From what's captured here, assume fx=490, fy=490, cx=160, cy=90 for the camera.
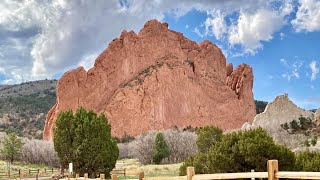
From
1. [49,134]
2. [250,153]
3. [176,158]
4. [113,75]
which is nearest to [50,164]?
[176,158]

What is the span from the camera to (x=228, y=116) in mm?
117375

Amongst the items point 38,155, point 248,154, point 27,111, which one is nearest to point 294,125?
point 38,155

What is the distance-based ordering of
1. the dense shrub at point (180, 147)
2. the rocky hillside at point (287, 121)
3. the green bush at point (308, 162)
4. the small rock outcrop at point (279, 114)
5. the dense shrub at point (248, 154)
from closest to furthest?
the green bush at point (308, 162) < the dense shrub at point (248, 154) < the rocky hillside at point (287, 121) < the dense shrub at point (180, 147) < the small rock outcrop at point (279, 114)

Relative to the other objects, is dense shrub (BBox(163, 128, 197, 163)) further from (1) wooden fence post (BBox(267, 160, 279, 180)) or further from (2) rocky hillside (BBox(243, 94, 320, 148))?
(1) wooden fence post (BBox(267, 160, 279, 180))

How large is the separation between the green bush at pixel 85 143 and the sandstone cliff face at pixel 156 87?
76.0 m

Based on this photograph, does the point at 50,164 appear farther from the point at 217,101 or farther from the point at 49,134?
the point at 217,101

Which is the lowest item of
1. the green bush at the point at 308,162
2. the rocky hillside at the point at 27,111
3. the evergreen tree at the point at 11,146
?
the green bush at the point at 308,162

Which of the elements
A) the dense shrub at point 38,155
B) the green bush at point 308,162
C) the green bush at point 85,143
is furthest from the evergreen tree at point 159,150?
the green bush at point 308,162

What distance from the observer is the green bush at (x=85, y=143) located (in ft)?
108

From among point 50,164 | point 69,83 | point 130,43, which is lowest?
point 50,164

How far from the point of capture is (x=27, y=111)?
5369 inches

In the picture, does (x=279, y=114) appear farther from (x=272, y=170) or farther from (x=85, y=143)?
(x=272, y=170)

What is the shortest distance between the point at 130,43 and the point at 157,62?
325 inches

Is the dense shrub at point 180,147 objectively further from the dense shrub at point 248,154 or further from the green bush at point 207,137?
the dense shrub at point 248,154
